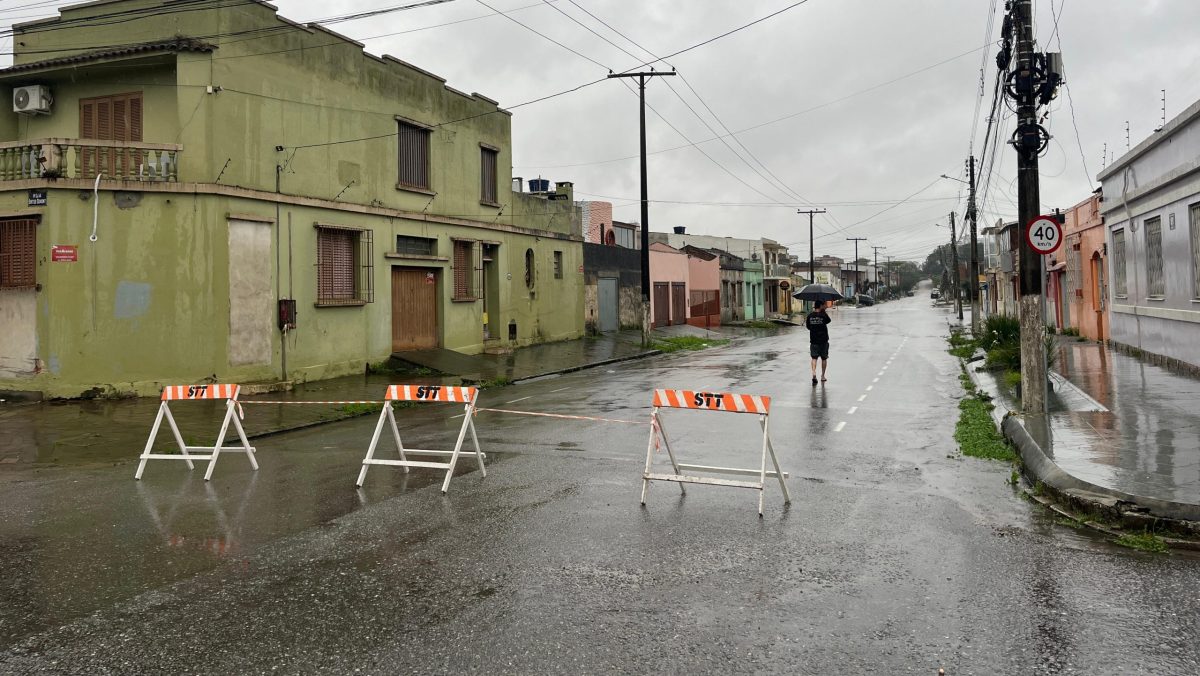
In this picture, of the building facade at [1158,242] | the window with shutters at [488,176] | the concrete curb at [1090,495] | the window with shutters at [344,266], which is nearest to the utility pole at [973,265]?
the building facade at [1158,242]

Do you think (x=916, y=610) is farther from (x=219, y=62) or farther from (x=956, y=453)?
(x=219, y=62)

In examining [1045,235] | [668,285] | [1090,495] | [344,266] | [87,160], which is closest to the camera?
[1090,495]

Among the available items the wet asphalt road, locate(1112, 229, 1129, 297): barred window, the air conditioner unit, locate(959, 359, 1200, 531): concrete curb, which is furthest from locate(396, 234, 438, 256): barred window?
locate(1112, 229, 1129, 297): barred window

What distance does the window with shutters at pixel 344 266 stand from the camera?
64.7ft

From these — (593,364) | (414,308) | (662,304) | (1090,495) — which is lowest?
(1090,495)

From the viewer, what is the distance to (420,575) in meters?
5.75

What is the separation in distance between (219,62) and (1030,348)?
15740mm

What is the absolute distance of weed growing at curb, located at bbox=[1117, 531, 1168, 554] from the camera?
630 cm

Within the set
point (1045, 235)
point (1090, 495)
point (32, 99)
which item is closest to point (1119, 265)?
point (1045, 235)

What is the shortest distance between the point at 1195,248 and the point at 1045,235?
280 inches

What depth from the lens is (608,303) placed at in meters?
37.8

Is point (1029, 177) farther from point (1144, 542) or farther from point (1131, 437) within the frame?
point (1144, 542)

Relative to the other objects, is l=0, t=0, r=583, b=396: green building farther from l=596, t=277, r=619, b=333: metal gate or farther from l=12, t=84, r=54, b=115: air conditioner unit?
l=596, t=277, r=619, b=333: metal gate

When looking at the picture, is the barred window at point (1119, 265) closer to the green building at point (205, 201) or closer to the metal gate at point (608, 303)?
the green building at point (205, 201)
